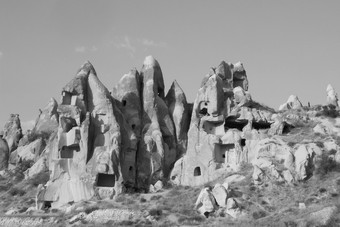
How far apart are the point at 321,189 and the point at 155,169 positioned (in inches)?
585

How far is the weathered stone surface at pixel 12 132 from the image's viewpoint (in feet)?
174

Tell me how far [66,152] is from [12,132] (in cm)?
1755

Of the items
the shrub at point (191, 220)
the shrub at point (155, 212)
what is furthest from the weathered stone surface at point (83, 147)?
the shrub at point (191, 220)

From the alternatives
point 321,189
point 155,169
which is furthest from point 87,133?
point 321,189

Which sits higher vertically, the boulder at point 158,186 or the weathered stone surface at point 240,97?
the weathered stone surface at point 240,97

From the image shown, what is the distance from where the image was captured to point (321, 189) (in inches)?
1240

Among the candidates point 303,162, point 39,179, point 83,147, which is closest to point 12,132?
point 39,179

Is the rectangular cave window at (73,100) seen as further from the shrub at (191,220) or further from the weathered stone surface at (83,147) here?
the shrub at (191,220)

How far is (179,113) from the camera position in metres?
45.4

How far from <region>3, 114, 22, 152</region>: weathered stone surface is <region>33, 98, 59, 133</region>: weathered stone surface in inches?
99.8

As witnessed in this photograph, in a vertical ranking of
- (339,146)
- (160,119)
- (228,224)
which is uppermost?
(160,119)

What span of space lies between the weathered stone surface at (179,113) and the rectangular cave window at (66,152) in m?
10.1

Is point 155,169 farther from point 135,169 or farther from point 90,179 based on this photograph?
point 90,179

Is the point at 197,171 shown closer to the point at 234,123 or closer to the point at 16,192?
the point at 234,123
